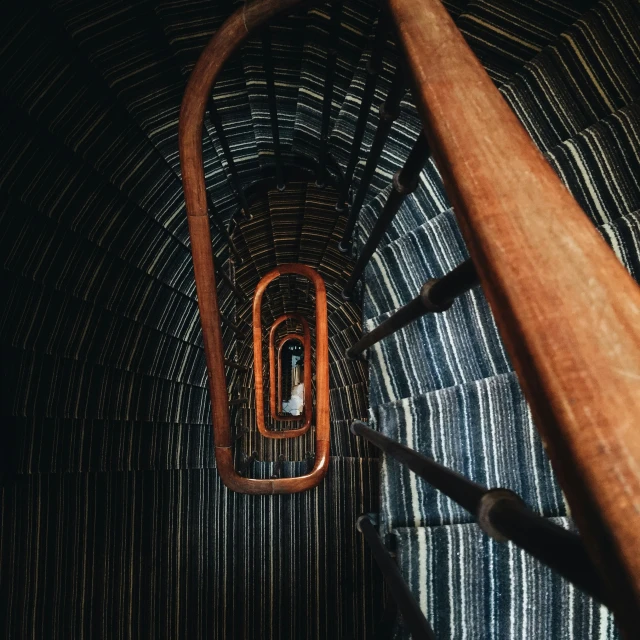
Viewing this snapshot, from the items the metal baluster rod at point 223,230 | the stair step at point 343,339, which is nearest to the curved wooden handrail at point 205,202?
the metal baluster rod at point 223,230

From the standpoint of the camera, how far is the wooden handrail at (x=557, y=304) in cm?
29

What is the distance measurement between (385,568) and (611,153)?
1125 millimetres

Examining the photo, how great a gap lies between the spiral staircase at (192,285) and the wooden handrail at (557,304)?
64 centimetres

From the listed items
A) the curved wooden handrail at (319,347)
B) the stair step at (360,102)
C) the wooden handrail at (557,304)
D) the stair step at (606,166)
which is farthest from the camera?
the curved wooden handrail at (319,347)

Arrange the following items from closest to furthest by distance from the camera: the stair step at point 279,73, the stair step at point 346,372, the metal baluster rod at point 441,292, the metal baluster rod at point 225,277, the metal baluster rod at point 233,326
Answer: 1. the metal baluster rod at point 441,292
2. the metal baluster rod at point 225,277
3. the stair step at point 279,73
4. the metal baluster rod at point 233,326
5. the stair step at point 346,372

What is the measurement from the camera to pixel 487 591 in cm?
97

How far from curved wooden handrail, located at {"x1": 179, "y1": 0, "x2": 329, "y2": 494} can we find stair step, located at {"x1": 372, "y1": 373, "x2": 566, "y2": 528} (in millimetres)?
408

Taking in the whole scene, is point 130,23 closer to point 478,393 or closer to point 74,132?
point 74,132

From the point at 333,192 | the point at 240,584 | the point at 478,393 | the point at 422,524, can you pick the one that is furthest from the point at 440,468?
the point at 240,584

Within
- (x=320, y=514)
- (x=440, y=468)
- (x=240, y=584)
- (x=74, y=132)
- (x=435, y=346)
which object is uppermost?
(x=74, y=132)

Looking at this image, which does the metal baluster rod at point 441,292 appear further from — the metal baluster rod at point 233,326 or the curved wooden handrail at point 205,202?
the metal baluster rod at point 233,326

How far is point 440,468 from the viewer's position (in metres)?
0.72

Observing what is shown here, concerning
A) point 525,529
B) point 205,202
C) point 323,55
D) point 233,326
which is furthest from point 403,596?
point 323,55

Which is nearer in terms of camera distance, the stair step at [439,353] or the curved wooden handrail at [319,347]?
the stair step at [439,353]
